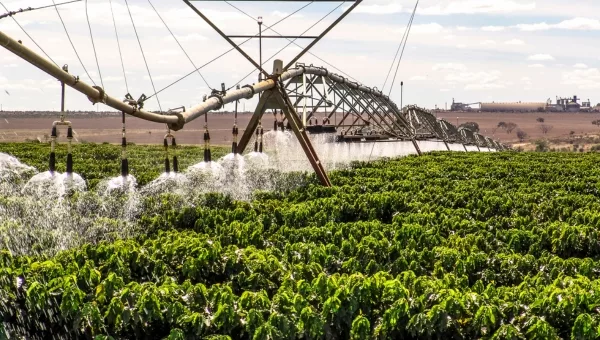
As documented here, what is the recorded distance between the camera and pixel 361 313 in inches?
324

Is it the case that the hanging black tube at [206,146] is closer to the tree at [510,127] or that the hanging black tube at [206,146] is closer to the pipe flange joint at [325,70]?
the pipe flange joint at [325,70]

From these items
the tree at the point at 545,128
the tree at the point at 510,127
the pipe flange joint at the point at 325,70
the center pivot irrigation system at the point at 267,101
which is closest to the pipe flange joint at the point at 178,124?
the center pivot irrigation system at the point at 267,101

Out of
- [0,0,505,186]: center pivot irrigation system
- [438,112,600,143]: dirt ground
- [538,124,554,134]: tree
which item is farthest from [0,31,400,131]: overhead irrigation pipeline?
[538,124,554,134]: tree

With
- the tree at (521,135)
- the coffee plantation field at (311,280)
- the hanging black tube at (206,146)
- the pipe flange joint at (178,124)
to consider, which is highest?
the pipe flange joint at (178,124)

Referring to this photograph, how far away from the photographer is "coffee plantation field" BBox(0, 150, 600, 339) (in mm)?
7980

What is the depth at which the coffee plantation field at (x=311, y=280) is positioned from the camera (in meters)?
7.98

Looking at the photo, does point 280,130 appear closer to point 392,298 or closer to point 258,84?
point 258,84

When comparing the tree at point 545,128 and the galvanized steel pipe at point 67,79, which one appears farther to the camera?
the tree at point 545,128

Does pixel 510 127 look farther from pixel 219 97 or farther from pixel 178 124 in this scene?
pixel 178 124

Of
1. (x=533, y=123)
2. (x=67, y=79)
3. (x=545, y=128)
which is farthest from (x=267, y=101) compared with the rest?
(x=533, y=123)

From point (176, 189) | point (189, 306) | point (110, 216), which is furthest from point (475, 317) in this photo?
point (176, 189)

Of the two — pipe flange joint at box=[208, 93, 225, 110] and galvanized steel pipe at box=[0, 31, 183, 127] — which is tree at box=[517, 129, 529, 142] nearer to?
pipe flange joint at box=[208, 93, 225, 110]

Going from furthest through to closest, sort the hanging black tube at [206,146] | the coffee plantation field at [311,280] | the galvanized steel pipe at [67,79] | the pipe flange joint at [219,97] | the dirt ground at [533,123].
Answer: the dirt ground at [533,123]
the pipe flange joint at [219,97]
the hanging black tube at [206,146]
the galvanized steel pipe at [67,79]
the coffee plantation field at [311,280]

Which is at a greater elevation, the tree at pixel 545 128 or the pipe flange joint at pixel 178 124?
the pipe flange joint at pixel 178 124
